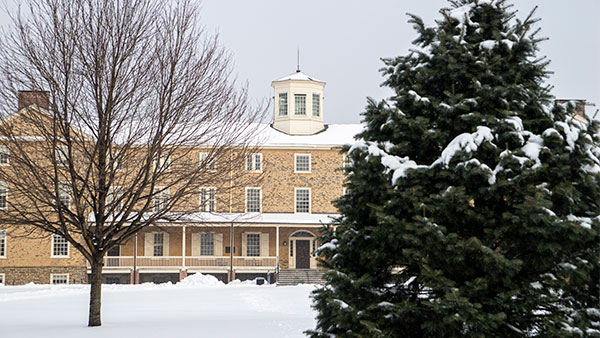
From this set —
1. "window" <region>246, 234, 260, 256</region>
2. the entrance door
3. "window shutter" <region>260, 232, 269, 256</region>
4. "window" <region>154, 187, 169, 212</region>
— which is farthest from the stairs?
"window" <region>154, 187, 169, 212</region>

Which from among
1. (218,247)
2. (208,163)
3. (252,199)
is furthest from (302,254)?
(208,163)

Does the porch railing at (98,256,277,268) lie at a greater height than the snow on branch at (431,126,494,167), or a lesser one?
lesser

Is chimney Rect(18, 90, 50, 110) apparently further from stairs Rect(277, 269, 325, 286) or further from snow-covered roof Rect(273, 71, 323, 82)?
snow-covered roof Rect(273, 71, 323, 82)

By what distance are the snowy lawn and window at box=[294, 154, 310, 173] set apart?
1117cm

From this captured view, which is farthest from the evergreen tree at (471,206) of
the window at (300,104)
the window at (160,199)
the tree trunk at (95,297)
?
the window at (300,104)

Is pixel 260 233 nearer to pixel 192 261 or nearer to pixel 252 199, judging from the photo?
pixel 252 199

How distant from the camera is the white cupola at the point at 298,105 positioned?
39.6 m

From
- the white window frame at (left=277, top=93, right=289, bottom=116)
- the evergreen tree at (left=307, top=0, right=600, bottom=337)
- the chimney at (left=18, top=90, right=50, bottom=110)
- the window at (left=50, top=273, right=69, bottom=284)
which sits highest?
the white window frame at (left=277, top=93, right=289, bottom=116)

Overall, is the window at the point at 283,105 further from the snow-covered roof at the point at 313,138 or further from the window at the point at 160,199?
the window at the point at 160,199

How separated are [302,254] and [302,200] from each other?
3.25 meters

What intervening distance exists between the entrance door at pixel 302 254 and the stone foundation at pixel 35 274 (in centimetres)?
1226

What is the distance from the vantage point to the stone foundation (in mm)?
34531

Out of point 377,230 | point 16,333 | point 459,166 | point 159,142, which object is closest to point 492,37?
point 459,166

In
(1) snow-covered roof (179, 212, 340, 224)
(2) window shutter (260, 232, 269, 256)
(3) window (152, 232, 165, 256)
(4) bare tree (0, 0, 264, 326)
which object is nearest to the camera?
(4) bare tree (0, 0, 264, 326)
